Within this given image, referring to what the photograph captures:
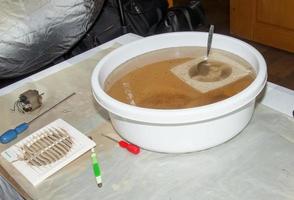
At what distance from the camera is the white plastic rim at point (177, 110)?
1.58 feet

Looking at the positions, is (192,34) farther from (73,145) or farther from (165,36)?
(73,145)

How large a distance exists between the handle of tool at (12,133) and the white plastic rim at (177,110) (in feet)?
0.70

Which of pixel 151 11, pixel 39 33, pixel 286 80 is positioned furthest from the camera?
pixel 286 80

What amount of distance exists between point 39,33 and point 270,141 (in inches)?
30.6

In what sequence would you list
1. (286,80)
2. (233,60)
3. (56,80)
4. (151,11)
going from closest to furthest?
(233,60)
(56,80)
(151,11)
(286,80)

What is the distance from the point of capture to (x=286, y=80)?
1.85 metres

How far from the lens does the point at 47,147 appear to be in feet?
2.03

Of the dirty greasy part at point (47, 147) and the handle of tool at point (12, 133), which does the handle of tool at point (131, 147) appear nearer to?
the dirty greasy part at point (47, 147)

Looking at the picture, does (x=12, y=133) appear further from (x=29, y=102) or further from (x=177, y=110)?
(x=177, y=110)

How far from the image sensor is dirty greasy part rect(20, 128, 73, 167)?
0.60 m

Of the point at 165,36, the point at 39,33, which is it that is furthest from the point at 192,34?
the point at 39,33

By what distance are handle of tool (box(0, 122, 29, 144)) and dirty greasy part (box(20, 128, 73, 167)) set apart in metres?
0.06

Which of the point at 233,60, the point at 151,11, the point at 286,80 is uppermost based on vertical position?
the point at 233,60

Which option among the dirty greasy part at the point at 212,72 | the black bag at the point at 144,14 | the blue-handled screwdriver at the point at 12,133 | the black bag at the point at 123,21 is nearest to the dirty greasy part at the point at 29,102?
the blue-handled screwdriver at the point at 12,133
